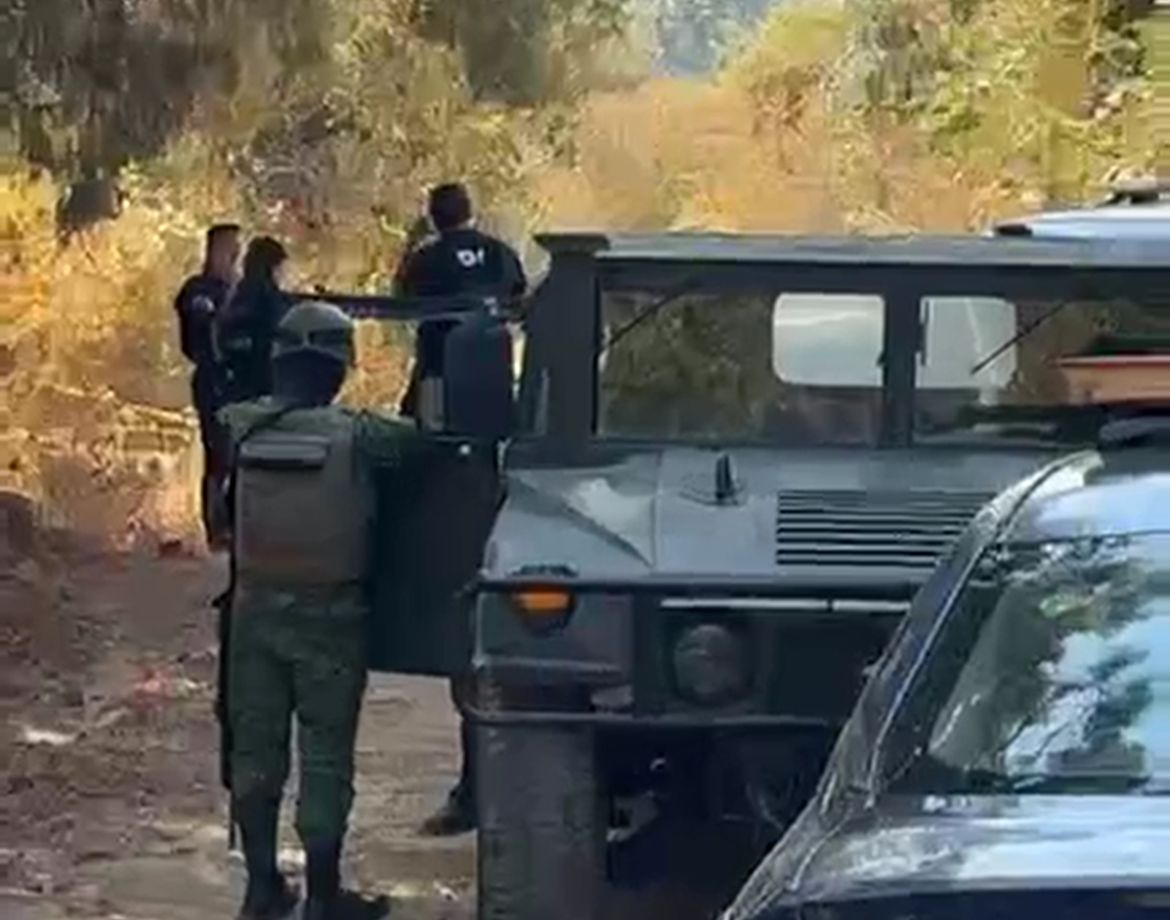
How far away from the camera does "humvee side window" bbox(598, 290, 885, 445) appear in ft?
24.8

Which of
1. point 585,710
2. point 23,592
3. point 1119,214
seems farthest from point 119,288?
point 585,710

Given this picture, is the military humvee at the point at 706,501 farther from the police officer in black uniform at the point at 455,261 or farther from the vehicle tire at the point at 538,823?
the police officer in black uniform at the point at 455,261

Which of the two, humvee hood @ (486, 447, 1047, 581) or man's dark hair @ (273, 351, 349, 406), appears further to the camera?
man's dark hair @ (273, 351, 349, 406)

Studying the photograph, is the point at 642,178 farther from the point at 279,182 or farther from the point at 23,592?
the point at 23,592

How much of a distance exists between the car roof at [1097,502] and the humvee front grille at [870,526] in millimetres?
1338

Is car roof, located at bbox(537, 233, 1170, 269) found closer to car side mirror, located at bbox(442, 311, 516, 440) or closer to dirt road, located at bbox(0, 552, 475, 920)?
car side mirror, located at bbox(442, 311, 516, 440)

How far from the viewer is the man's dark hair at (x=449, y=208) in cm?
Result: 1137

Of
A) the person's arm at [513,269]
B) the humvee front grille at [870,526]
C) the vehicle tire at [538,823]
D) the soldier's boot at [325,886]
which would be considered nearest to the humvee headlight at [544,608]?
the vehicle tire at [538,823]

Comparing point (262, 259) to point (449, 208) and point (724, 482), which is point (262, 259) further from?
point (724, 482)

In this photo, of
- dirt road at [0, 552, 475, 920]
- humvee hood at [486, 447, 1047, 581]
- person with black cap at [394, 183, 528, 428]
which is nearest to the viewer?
humvee hood at [486, 447, 1047, 581]

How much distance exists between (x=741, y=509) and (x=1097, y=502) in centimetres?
201

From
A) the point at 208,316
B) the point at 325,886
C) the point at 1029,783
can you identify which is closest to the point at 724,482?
the point at 325,886

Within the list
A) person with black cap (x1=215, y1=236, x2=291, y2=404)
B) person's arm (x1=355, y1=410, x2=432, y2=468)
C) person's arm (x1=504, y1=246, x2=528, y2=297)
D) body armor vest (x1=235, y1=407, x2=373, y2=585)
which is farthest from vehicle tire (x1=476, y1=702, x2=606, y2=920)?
person with black cap (x1=215, y1=236, x2=291, y2=404)

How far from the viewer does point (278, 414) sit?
7676 millimetres
